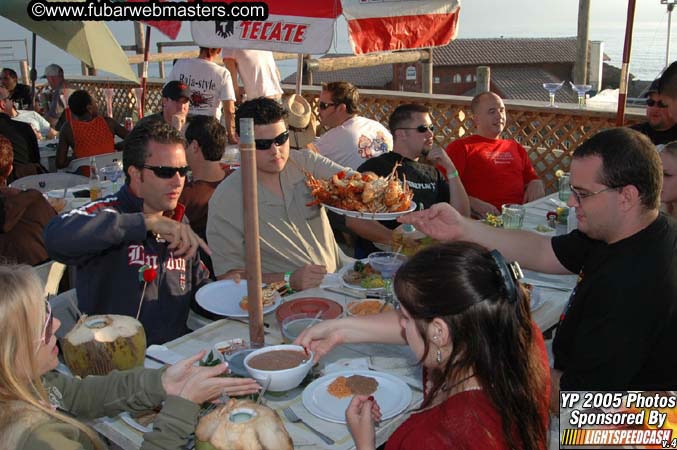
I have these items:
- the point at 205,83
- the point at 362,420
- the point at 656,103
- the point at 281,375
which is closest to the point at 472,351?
the point at 362,420

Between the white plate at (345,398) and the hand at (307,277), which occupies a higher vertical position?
the hand at (307,277)

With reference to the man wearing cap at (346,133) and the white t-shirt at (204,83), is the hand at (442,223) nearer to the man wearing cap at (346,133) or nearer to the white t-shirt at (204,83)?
the man wearing cap at (346,133)

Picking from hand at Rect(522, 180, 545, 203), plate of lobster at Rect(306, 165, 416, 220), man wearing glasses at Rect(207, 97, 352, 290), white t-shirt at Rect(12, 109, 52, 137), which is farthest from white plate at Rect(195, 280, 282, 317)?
white t-shirt at Rect(12, 109, 52, 137)

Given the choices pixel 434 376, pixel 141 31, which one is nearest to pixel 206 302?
pixel 434 376

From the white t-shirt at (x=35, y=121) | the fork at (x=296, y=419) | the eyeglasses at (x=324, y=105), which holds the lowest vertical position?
the fork at (x=296, y=419)

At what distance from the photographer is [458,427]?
1.61m

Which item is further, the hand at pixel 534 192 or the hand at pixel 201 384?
the hand at pixel 534 192

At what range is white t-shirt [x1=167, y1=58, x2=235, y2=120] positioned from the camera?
8031 millimetres

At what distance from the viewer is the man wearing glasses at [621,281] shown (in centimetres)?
233

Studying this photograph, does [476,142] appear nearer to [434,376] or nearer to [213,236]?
[213,236]

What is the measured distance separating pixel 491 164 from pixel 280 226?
3.10 metres

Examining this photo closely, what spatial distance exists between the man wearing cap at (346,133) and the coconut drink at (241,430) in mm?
4617

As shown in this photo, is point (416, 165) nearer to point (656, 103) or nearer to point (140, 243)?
point (656, 103)

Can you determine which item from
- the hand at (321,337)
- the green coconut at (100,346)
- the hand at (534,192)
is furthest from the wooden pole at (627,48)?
the green coconut at (100,346)
